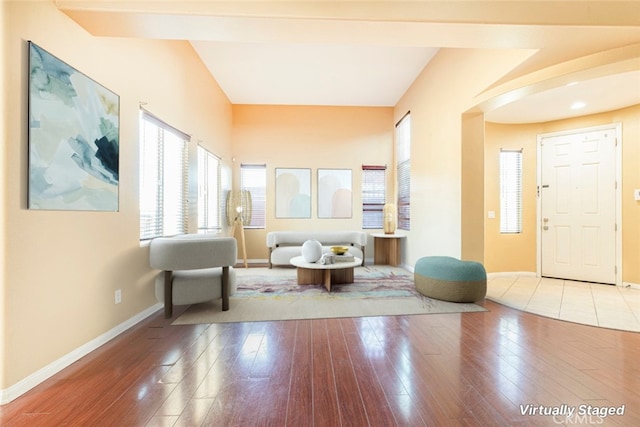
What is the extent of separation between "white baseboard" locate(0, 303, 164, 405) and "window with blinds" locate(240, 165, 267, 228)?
374 centimetres

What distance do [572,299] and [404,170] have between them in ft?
11.4

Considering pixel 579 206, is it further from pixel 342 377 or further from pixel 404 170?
pixel 342 377

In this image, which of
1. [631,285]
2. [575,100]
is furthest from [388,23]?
[631,285]

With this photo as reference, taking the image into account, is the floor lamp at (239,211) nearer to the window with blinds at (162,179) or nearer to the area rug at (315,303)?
the area rug at (315,303)

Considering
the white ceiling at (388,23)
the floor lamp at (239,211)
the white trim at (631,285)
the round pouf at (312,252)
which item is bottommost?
the white trim at (631,285)

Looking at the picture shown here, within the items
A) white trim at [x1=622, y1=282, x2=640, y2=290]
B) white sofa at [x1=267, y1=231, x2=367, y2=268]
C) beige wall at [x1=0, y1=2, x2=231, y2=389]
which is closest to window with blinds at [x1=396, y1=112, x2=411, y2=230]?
white sofa at [x1=267, y1=231, x2=367, y2=268]

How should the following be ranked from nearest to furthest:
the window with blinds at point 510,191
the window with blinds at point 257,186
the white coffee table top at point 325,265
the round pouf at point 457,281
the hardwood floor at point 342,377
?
the hardwood floor at point 342,377 < the round pouf at point 457,281 < the white coffee table top at point 325,265 < the window with blinds at point 510,191 < the window with blinds at point 257,186

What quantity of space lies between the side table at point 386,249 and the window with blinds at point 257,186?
8.69ft

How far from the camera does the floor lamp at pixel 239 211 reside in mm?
5832

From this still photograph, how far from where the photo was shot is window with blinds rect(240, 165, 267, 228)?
251 inches

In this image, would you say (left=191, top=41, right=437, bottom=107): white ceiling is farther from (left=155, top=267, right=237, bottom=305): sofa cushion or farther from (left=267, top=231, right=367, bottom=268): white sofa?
(left=155, top=267, right=237, bottom=305): sofa cushion

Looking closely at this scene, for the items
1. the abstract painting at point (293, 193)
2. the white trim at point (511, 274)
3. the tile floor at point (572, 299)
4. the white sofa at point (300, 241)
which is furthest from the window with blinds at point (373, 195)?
the tile floor at point (572, 299)

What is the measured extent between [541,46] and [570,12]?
0.93 ft

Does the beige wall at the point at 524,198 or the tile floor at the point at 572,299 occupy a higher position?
the beige wall at the point at 524,198
